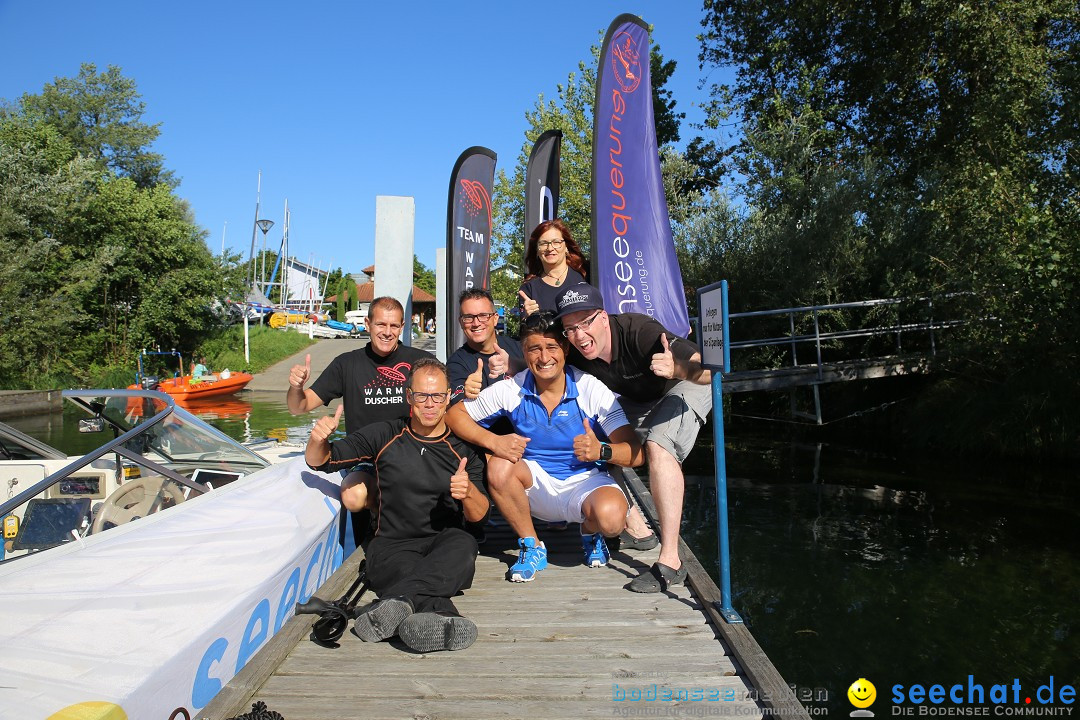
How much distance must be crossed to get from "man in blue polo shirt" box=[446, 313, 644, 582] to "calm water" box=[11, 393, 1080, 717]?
1.77 m

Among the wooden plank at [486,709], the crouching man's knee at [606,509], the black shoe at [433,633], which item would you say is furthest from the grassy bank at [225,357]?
the wooden plank at [486,709]

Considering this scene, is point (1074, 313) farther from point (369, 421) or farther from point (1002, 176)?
point (369, 421)

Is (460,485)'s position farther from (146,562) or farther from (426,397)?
(146,562)

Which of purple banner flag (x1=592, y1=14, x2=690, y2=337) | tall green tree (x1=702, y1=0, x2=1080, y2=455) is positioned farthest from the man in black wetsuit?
tall green tree (x1=702, y1=0, x2=1080, y2=455)

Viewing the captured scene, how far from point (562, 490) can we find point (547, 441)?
0.28 m

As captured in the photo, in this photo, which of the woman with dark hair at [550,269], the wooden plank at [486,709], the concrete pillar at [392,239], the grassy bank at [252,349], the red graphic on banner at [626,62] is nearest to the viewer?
the wooden plank at [486,709]

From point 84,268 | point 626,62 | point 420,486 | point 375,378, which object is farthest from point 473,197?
point 84,268

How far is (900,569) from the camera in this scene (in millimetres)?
6281

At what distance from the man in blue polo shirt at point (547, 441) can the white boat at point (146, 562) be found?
3.48 feet

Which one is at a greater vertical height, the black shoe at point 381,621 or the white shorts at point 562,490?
the white shorts at point 562,490

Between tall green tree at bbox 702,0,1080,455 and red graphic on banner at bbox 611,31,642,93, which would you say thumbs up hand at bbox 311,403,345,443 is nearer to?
red graphic on banner at bbox 611,31,642,93

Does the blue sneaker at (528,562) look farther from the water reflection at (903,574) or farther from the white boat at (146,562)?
the water reflection at (903,574)

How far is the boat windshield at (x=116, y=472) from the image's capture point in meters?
2.98

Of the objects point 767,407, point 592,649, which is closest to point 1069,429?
point 767,407
